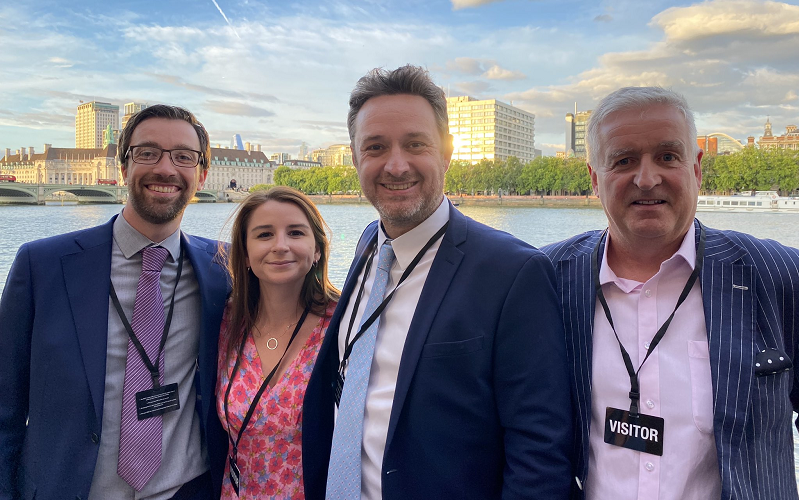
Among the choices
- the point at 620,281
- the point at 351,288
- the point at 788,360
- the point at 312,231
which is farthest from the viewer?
the point at 312,231

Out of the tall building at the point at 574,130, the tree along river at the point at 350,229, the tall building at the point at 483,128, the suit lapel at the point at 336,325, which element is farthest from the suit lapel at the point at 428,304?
the tall building at the point at 574,130

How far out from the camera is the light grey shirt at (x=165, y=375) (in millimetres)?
2105

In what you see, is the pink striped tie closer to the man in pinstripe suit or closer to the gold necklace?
the gold necklace

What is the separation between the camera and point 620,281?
1.89 meters

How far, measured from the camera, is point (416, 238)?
78.3 inches

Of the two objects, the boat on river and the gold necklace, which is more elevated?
the boat on river

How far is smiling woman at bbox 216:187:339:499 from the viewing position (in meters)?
2.20

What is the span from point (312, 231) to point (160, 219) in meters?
0.68

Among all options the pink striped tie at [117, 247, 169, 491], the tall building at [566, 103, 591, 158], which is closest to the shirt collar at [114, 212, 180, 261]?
the pink striped tie at [117, 247, 169, 491]

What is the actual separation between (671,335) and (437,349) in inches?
30.5

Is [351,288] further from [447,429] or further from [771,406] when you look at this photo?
[771,406]

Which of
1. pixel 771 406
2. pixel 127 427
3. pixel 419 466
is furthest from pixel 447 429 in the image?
pixel 127 427

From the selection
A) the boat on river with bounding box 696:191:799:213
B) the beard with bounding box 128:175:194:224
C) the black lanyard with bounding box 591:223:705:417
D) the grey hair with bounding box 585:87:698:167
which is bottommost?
the black lanyard with bounding box 591:223:705:417

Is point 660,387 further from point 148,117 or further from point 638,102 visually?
point 148,117
